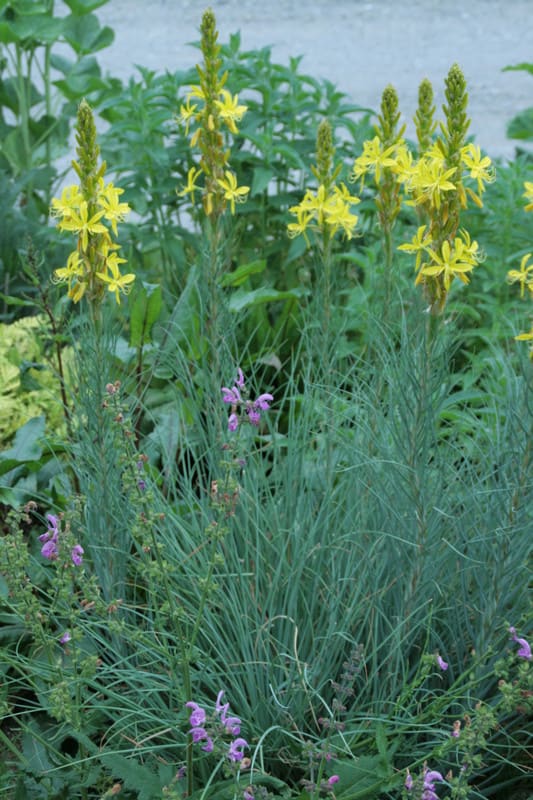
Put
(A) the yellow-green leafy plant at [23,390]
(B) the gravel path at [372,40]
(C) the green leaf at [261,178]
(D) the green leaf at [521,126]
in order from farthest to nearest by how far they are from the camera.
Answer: (B) the gravel path at [372,40]
(D) the green leaf at [521,126]
(C) the green leaf at [261,178]
(A) the yellow-green leafy plant at [23,390]

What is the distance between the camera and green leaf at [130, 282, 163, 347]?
10.6ft

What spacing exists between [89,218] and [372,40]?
26.8 feet

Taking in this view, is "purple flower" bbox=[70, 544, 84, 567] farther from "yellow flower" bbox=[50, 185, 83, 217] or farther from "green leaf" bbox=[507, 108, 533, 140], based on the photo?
"green leaf" bbox=[507, 108, 533, 140]

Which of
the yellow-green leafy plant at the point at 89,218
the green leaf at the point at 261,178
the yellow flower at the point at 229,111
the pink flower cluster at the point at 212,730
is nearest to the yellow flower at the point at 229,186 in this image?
the yellow flower at the point at 229,111

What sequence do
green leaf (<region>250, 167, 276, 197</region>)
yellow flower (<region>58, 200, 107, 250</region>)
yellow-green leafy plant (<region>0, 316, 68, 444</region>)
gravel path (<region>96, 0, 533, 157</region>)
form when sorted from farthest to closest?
gravel path (<region>96, 0, 533, 157</region>) < green leaf (<region>250, 167, 276, 197</region>) < yellow-green leafy plant (<region>0, 316, 68, 444</region>) < yellow flower (<region>58, 200, 107, 250</region>)

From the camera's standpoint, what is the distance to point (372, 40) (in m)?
9.69

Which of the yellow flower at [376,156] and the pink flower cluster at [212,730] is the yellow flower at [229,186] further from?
the pink flower cluster at [212,730]

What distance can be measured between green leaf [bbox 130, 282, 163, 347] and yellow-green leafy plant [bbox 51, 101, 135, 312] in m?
0.87

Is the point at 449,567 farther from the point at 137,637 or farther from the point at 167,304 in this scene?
the point at 167,304

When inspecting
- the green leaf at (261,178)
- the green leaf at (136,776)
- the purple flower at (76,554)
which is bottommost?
the green leaf at (136,776)

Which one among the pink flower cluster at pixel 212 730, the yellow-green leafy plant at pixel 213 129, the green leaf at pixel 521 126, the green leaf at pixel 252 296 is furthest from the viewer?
the green leaf at pixel 521 126

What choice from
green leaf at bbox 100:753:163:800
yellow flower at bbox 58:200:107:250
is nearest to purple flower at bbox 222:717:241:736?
green leaf at bbox 100:753:163:800

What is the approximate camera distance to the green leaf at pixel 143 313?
10.6 feet

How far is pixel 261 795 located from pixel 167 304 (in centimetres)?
235
